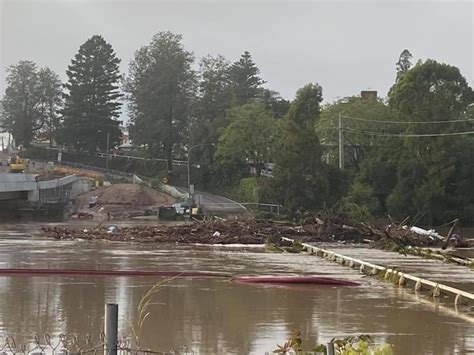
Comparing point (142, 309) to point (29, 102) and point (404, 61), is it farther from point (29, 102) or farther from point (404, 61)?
point (29, 102)

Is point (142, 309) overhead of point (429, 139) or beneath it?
beneath

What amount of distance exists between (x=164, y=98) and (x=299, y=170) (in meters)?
49.2

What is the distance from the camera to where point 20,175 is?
222ft

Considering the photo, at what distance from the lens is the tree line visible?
190 ft

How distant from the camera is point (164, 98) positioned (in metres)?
102

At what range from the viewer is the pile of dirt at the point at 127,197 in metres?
76.3

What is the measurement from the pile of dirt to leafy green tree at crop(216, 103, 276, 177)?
343 inches

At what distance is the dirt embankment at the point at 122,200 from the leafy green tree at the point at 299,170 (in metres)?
18.5

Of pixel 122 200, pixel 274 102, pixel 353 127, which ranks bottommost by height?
pixel 122 200

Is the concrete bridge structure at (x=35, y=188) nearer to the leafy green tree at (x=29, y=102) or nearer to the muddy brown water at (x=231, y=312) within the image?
the leafy green tree at (x=29, y=102)

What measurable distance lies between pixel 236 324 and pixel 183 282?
6.06m

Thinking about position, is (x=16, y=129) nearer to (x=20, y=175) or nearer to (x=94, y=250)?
(x=20, y=175)

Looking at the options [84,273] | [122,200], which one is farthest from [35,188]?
[84,273]

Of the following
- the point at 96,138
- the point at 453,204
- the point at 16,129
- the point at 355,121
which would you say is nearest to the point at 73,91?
the point at 96,138
